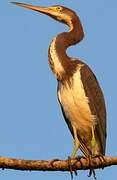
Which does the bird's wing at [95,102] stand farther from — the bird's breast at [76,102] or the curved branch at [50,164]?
the curved branch at [50,164]

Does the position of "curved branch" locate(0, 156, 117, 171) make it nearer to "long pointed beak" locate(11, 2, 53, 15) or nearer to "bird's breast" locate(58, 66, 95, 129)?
"bird's breast" locate(58, 66, 95, 129)

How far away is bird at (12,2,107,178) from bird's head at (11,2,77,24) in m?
0.73

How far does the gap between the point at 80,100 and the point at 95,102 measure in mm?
320

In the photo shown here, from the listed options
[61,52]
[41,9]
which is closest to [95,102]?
[61,52]

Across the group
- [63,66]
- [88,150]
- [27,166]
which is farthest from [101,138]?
[27,166]

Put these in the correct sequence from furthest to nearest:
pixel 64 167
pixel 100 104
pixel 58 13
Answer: pixel 58 13 < pixel 100 104 < pixel 64 167

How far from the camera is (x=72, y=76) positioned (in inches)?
249

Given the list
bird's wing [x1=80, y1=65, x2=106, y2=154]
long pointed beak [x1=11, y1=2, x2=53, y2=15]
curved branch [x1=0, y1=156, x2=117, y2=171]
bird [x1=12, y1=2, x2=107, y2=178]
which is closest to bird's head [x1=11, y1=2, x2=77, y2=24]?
long pointed beak [x1=11, y1=2, x2=53, y2=15]

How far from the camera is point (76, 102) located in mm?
6250

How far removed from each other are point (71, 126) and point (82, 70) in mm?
787

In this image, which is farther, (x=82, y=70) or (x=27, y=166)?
(x=82, y=70)

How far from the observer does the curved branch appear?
4652 mm

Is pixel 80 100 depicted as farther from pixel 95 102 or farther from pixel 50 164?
pixel 50 164

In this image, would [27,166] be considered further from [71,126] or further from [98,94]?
[98,94]
